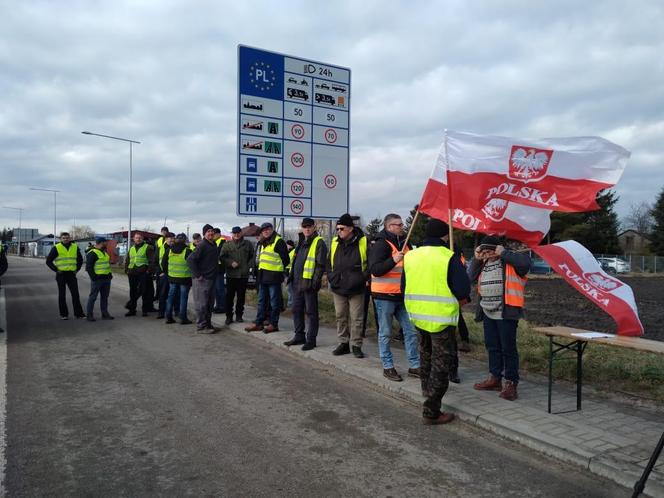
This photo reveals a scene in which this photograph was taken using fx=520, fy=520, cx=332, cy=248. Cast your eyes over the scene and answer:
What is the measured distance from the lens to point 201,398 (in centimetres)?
575

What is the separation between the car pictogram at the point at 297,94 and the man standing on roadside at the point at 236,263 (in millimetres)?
3303

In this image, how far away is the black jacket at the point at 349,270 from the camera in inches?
281

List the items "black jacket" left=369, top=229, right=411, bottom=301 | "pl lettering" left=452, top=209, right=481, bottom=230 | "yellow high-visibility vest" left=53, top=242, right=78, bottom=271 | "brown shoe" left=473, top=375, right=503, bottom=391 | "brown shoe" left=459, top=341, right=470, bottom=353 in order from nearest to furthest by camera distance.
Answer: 1. "pl lettering" left=452, top=209, right=481, bottom=230
2. "brown shoe" left=473, top=375, right=503, bottom=391
3. "black jacket" left=369, top=229, right=411, bottom=301
4. "brown shoe" left=459, top=341, right=470, bottom=353
5. "yellow high-visibility vest" left=53, top=242, right=78, bottom=271

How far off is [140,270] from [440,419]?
9304mm

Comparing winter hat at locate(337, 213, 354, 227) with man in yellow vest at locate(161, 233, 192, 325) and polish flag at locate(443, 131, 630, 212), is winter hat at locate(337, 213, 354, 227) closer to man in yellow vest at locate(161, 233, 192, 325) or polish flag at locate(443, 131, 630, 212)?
polish flag at locate(443, 131, 630, 212)

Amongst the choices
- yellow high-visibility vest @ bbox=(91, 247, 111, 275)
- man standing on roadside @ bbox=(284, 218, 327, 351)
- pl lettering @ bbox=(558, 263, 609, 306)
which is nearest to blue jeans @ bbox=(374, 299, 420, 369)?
man standing on roadside @ bbox=(284, 218, 327, 351)

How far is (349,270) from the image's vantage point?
282 inches

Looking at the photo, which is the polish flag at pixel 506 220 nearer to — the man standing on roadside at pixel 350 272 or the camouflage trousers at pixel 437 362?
the camouflage trousers at pixel 437 362

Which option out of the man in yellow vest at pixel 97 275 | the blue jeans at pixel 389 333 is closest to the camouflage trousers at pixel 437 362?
the blue jeans at pixel 389 333

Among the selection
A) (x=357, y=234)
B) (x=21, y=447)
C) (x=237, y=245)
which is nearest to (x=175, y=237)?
(x=237, y=245)

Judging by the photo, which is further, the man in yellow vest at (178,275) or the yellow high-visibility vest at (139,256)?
the yellow high-visibility vest at (139,256)

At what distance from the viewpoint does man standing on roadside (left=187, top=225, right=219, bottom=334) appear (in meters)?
10.0

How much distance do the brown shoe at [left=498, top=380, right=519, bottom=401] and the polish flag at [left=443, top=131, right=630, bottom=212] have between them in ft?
6.29

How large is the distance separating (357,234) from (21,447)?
14.9ft
